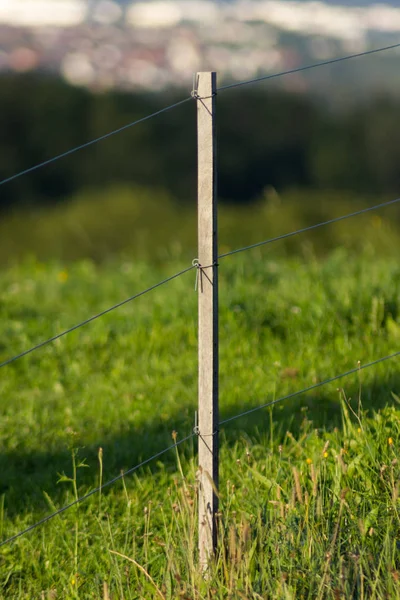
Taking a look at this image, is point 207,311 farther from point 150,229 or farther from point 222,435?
point 150,229

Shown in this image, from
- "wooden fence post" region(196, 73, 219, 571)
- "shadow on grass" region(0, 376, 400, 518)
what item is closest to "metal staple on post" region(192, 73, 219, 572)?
"wooden fence post" region(196, 73, 219, 571)

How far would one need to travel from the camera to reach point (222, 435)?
410cm

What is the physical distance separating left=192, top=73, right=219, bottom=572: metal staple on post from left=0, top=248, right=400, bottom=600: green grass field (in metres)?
0.06

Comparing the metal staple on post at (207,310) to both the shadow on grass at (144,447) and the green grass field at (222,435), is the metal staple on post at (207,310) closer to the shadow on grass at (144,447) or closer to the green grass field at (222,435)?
the green grass field at (222,435)

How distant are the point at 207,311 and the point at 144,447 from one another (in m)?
1.68

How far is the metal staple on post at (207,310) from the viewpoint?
8.80 feet

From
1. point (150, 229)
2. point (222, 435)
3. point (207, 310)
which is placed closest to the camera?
point (207, 310)

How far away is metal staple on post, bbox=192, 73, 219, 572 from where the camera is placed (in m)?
2.68

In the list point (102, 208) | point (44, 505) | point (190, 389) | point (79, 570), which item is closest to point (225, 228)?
point (102, 208)

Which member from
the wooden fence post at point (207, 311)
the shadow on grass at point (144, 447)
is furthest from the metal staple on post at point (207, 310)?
the shadow on grass at point (144, 447)

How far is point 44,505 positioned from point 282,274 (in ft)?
11.3

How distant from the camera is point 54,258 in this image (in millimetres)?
9234

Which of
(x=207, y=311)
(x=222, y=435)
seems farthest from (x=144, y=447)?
(x=207, y=311)

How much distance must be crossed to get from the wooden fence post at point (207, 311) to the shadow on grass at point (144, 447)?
39.0 inches
